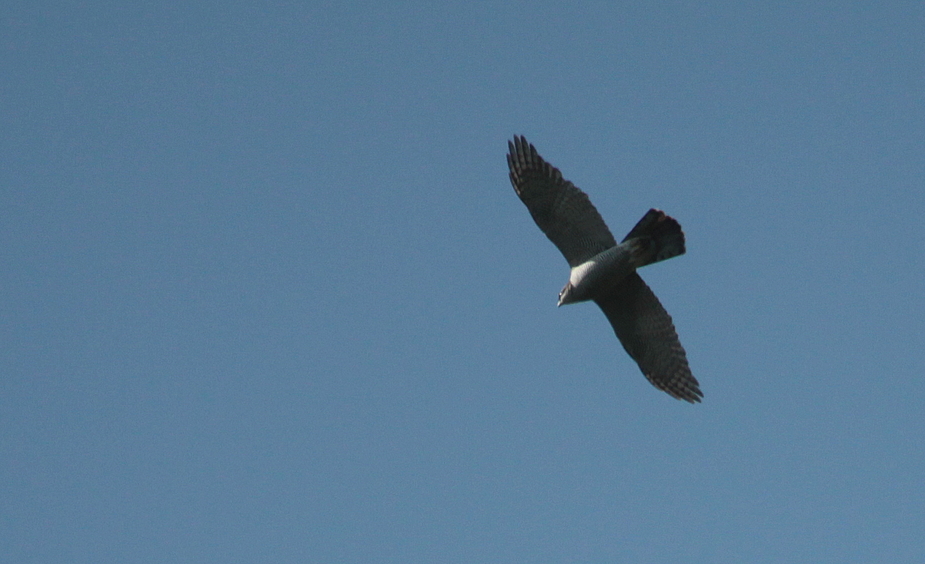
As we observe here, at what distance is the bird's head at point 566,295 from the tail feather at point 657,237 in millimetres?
1161

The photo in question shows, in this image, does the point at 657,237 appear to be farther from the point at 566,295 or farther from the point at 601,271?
the point at 566,295

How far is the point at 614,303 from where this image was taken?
16.9m

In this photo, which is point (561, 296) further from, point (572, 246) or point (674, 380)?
point (674, 380)

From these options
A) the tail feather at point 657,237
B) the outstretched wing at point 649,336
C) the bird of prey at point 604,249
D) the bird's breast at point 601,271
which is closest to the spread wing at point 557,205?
the bird of prey at point 604,249

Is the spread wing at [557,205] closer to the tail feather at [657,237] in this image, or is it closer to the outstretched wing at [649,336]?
the tail feather at [657,237]

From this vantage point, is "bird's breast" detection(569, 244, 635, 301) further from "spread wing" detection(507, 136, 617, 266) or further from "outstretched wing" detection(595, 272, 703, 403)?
"outstretched wing" detection(595, 272, 703, 403)

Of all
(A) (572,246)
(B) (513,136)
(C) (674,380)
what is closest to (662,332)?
(C) (674,380)

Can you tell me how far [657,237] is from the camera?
51.3 ft

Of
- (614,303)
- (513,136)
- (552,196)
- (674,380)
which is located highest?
(513,136)

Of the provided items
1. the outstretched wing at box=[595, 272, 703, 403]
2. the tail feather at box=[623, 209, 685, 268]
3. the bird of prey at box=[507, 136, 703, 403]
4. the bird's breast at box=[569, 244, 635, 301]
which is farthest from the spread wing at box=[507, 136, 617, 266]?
the outstretched wing at box=[595, 272, 703, 403]

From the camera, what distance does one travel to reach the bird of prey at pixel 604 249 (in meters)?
15.7

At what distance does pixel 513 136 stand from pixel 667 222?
2678 millimetres

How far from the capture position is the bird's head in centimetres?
1645

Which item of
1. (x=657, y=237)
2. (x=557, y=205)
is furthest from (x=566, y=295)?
(x=657, y=237)
